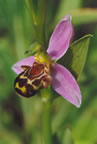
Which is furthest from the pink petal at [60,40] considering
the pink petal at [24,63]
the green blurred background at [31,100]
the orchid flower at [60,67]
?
the green blurred background at [31,100]

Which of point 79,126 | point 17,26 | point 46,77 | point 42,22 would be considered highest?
point 42,22

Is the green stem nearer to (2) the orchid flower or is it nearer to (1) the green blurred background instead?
(2) the orchid flower

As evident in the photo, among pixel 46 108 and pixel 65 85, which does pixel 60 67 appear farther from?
pixel 46 108

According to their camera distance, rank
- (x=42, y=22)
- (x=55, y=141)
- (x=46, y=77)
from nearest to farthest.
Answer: (x=42, y=22) → (x=46, y=77) → (x=55, y=141)

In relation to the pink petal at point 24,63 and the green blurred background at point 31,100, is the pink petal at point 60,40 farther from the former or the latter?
the green blurred background at point 31,100

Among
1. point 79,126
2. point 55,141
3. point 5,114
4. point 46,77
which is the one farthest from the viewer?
point 5,114

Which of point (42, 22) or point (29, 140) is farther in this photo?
point (29, 140)

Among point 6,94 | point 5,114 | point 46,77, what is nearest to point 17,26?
point 6,94

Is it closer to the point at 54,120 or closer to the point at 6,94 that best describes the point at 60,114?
the point at 54,120
